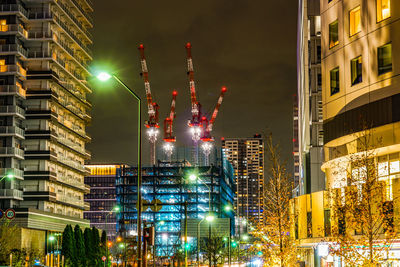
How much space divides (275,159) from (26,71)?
67361 millimetres

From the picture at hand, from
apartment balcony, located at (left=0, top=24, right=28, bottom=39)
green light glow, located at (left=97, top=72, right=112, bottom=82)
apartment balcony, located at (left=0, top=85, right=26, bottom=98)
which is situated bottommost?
green light glow, located at (left=97, top=72, right=112, bottom=82)

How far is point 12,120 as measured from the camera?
94.9 metres

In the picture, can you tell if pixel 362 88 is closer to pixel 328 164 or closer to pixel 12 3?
pixel 328 164

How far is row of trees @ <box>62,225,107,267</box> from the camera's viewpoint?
81.6 m

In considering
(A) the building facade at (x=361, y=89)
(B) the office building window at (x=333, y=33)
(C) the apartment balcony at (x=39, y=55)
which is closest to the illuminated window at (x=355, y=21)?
(A) the building facade at (x=361, y=89)

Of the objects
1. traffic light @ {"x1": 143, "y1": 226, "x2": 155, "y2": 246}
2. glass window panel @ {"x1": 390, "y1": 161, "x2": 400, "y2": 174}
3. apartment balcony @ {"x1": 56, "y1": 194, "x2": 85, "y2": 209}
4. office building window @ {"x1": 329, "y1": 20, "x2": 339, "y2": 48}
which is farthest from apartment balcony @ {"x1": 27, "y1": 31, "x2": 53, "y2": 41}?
traffic light @ {"x1": 143, "y1": 226, "x2": 155, "y2": 246}

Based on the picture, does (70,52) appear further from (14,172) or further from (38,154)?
(14,172)

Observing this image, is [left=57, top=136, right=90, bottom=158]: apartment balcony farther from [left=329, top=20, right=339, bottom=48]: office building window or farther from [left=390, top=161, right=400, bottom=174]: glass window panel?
[left=390, top=161, right=400, bottom=174]: glass window panel

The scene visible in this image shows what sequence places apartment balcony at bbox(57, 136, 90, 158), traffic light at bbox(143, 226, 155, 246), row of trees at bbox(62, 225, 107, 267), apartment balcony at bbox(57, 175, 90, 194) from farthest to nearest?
apartment balcony at bbox(57, 136, 90, 158) → apartment balcony at bbox(57, 175, 90, 194) → row of trees at bbox(62, 225, 107, 267) → traffic light at bbox(143, 226, 155, 246)

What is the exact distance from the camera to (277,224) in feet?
132

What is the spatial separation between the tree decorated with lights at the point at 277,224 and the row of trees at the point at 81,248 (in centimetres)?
4500

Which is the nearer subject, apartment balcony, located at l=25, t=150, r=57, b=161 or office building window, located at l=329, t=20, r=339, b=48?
office building window, located at l=329, t=20, r=339, b=48

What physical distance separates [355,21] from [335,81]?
450cm

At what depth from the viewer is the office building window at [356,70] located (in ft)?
127
